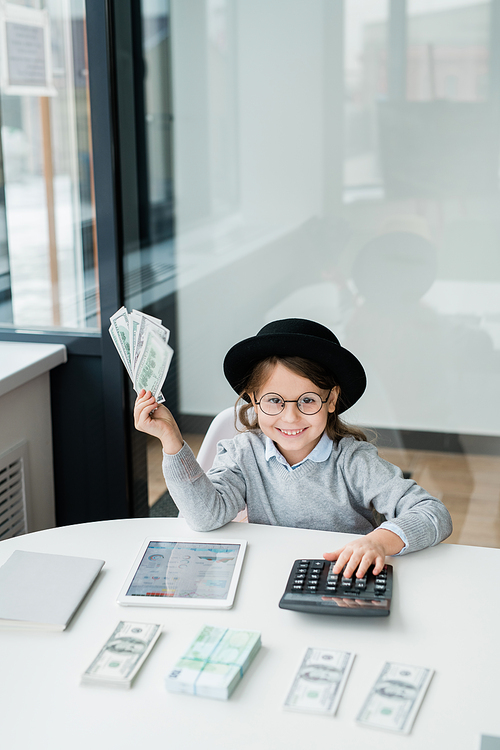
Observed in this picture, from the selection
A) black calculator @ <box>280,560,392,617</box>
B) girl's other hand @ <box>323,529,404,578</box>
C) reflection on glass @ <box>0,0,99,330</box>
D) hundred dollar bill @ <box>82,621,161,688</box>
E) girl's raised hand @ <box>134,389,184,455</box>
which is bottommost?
hundred dollar bill @ <box>82,621,161,688</box>

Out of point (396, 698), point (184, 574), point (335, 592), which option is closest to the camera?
point (396, 698)

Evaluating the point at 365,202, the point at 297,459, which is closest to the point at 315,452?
the point at 297,459

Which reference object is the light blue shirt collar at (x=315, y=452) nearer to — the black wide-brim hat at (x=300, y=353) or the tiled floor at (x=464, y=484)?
the black wide-brim hat at (x=300, y=353)

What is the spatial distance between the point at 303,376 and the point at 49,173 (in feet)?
4.56

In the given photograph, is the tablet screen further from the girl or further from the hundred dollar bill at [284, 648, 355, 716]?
the hundred dollar bill at [284, 648, 355, 716]

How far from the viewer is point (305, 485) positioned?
1.76m

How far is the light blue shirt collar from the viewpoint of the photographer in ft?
5.74

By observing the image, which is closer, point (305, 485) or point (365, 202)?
point (305, 485)

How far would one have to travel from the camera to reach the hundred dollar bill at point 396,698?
1049 millimetres

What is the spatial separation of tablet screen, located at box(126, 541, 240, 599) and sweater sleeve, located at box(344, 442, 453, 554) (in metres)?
0.32

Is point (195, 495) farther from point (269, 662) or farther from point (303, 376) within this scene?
point (269, 662)

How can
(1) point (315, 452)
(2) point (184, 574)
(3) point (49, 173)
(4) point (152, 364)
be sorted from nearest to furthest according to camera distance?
(2) point (184, 574), (4) point (152, 364), (1) point (315, 452), (3) point (49, 173)

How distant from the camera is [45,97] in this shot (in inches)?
100

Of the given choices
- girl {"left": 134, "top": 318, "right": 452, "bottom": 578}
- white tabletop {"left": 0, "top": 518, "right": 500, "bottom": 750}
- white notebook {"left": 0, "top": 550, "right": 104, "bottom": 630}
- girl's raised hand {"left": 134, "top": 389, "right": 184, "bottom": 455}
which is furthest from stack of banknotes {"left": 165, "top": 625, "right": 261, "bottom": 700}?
girl's raised hand {"left": 134, "top": 389, "right": 184, "bottom": 455}
